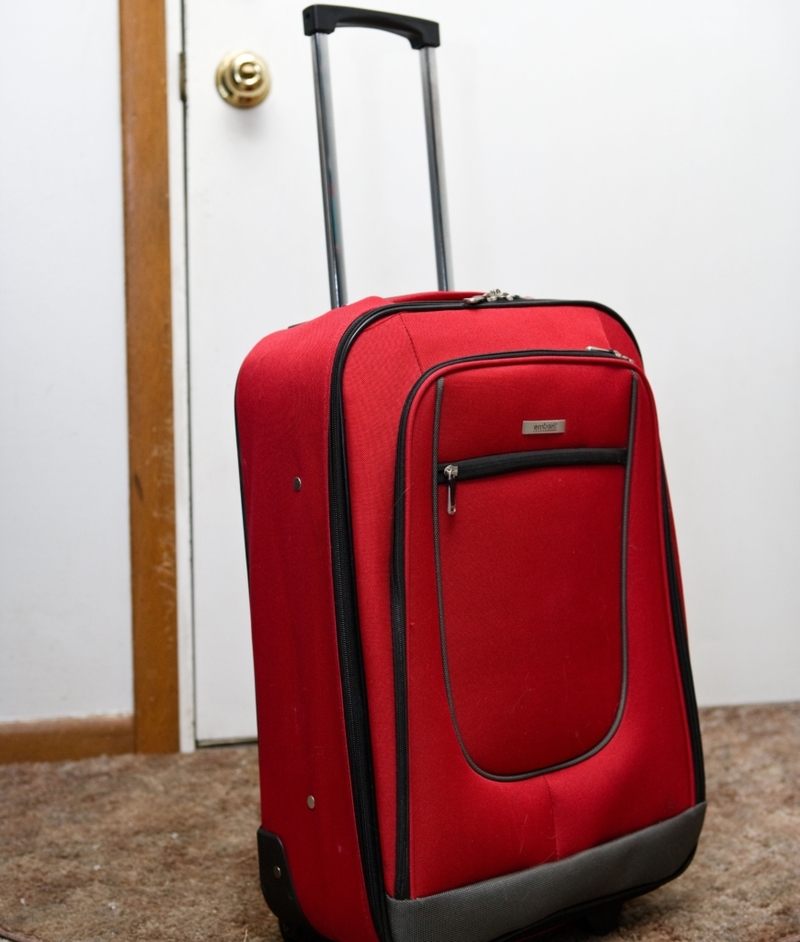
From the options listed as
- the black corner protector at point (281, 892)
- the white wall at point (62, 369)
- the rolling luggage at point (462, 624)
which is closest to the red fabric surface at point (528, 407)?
the rolling luggage at point (462, 624)

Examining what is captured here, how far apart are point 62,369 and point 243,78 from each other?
1.35 feet

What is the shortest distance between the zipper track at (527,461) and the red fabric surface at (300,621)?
0.10 metres

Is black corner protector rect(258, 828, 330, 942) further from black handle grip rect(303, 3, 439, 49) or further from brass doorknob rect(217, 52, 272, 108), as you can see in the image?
brass doorknob rect(217, 52, 272, 108)

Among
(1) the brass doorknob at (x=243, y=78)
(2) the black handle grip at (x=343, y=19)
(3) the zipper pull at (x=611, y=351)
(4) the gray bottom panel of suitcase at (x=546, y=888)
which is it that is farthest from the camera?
(1) the brass doorknob at (x=243, y=78)

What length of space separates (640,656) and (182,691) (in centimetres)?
65

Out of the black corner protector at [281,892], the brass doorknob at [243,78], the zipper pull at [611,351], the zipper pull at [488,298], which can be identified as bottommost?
the black corner protector at [281,892]

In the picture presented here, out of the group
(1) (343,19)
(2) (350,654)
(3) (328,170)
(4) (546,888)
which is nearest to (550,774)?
(4) (546,888)

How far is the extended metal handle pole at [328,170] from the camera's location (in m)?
0.93

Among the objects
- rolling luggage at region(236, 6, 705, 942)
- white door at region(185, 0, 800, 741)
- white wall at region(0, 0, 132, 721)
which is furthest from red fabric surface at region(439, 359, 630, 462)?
white wall at region(0, 0, 132, 721)

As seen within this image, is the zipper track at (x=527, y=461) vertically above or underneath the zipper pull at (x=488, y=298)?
underneath

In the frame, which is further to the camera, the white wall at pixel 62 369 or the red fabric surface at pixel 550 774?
the white wall at pixel 62 369

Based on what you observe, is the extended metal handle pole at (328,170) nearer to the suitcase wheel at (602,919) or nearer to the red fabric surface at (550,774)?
the red fabric surface at (550,774)

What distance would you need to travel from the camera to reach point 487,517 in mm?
744

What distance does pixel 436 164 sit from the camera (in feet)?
3.38
